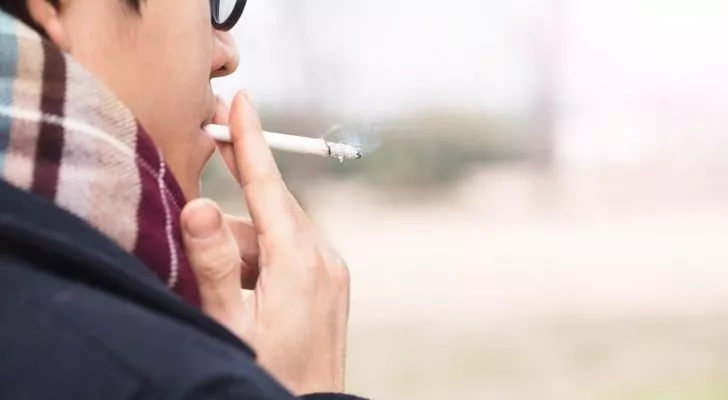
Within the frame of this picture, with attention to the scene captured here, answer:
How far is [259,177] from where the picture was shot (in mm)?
638

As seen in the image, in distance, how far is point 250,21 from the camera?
1.16m

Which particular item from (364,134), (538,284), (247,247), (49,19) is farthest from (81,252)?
(538,284)

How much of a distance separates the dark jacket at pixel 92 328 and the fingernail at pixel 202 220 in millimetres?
66

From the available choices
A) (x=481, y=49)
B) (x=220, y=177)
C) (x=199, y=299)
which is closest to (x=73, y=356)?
(x=199, y=299)

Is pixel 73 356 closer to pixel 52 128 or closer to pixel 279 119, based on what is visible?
pixel 52 128

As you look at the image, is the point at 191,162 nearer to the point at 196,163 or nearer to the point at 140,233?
the point at 196,163

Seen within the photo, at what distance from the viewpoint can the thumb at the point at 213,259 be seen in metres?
0.52

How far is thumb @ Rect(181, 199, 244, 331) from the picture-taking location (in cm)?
52

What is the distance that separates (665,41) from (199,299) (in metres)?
0.81

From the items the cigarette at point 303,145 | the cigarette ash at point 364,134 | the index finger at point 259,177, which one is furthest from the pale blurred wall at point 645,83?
the index finger at point 259,177

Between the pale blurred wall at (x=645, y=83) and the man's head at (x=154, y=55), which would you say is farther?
the pale blurred wall at (x=645, y=83)

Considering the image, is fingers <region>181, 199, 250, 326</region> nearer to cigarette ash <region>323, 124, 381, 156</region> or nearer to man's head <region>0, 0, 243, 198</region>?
man's head <region>0, 0, 243, 198</region>

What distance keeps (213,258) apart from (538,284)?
2.40 feet

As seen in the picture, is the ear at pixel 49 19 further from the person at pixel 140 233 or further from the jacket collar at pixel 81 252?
the jacket collar at pixel 81 252
